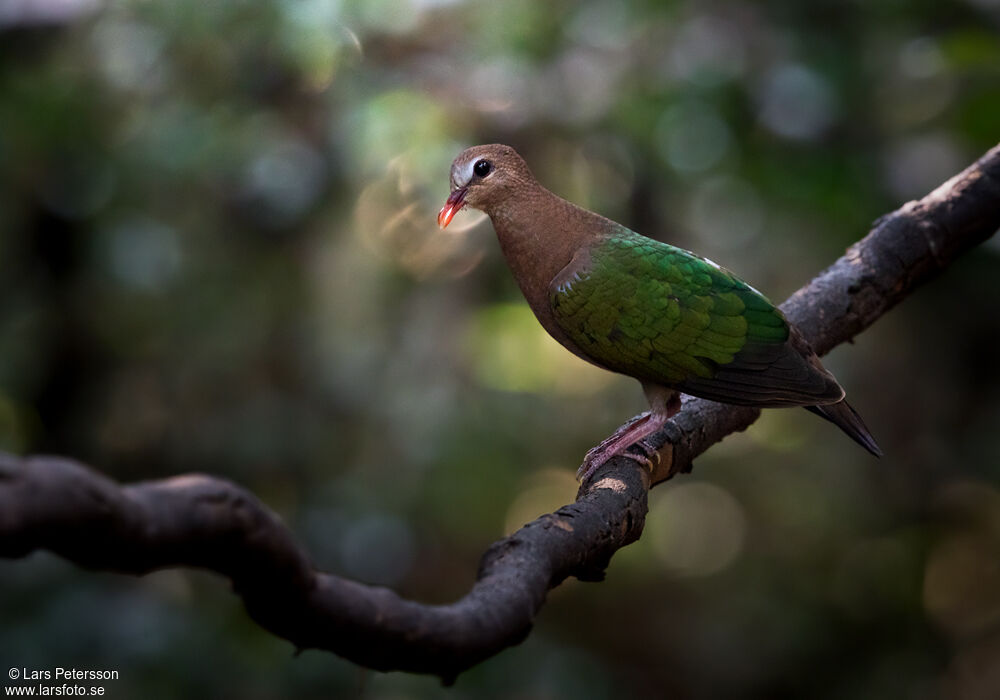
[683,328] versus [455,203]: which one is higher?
[455,203]

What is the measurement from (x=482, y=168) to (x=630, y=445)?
0.95 m

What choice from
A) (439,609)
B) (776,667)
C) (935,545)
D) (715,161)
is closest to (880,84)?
(715,161)

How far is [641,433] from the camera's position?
2.72 metres

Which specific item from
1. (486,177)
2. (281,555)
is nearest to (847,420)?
(486,177)

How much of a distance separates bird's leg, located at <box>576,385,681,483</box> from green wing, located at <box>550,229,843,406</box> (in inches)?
2.9

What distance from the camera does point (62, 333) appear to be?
17.4 feet

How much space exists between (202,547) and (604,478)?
51.7 inches

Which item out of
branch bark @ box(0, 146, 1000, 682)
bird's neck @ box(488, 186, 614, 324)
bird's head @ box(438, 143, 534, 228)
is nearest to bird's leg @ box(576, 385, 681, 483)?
bird's neck @ box(488, 186, 614, 324)

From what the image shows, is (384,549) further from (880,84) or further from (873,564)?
(880,84)

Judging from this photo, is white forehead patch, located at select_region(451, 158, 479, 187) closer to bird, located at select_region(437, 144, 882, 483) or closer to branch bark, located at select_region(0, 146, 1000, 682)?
bird, located at select_region(437, 144, 882, 483)

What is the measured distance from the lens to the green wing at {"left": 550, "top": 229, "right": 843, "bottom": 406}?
2691 mm

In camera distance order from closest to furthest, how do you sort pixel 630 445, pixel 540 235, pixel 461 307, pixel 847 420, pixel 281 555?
pixel 281 555 → pixel 630 445 → pixel 847 420 → pixel 540 235 → pixel 461 307

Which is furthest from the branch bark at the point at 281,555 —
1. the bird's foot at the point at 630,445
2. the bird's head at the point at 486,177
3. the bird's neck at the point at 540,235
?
the bird's head at the point at 486,177

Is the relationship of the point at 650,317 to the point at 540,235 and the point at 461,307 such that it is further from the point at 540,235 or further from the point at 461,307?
the point at 461,307
